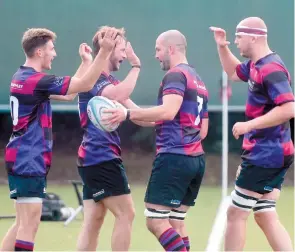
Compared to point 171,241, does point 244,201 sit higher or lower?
higher

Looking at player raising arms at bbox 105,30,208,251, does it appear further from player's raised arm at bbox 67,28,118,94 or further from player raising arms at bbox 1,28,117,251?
player raising arms at bbox 1,28,117,251

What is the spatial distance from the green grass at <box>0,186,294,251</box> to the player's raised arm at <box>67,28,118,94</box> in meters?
2.21

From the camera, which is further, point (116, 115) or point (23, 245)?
point (23, 245)

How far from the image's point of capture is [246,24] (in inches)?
323

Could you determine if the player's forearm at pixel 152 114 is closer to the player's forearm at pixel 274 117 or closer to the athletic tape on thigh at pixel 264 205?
the player's forearm at pixel 274 117

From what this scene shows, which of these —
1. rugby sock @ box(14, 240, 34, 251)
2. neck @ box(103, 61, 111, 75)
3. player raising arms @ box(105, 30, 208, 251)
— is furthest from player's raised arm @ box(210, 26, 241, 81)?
rugby sock @ box(14, 240, 34, 251)

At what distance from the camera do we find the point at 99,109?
7.86 metres

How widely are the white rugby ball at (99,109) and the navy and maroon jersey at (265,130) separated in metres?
1.06

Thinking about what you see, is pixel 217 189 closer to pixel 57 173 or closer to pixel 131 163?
pixel 131 163

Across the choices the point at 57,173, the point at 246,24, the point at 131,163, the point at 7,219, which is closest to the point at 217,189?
the point at 131,163

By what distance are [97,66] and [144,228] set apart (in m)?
3.48

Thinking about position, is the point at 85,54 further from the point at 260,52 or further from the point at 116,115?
the point at 260,52

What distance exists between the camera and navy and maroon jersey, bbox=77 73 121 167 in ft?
26.9

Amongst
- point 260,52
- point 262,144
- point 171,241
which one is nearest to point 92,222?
point 171,241
